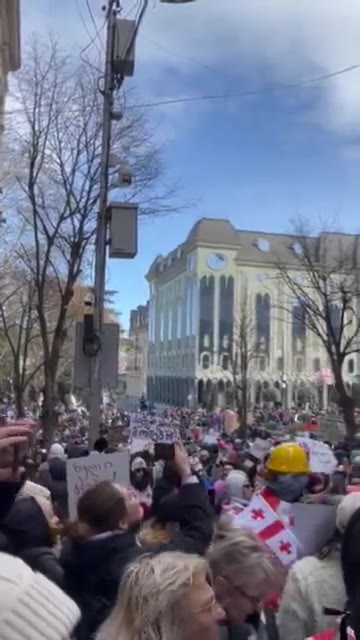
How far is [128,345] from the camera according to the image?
143 metres

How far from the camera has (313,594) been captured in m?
3.21

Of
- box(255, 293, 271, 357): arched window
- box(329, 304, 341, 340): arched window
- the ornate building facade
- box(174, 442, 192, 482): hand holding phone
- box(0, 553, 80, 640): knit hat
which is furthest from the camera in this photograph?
the ornate building facade

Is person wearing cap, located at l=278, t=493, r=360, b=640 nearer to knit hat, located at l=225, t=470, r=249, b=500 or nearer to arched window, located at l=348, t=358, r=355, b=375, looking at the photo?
knit hat, located at l=225, t=470, r=249, b=500

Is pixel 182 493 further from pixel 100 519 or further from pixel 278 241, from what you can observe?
pixel 278 241

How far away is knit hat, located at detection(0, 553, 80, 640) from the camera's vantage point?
1424 mm

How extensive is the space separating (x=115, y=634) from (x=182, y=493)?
232 centimetres

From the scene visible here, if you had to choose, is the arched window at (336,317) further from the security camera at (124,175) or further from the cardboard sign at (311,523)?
the cardboard sign at (311,523)

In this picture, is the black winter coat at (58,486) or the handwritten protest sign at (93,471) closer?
the handwritten protest sign at (93,471)

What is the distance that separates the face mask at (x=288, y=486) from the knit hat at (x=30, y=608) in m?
4.30

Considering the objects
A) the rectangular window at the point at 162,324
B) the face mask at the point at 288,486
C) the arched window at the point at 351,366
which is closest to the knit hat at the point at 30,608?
the face mask at the point at 288,486

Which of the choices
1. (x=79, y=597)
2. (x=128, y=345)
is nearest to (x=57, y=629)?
(x=79, y=597)

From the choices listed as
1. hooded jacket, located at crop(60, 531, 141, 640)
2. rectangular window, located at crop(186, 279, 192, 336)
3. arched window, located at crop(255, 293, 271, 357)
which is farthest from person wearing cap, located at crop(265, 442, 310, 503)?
rectangular window, located at crop(186, 279, 192, 336)

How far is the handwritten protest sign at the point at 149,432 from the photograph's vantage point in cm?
1112

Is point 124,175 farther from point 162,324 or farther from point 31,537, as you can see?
point 162,324
